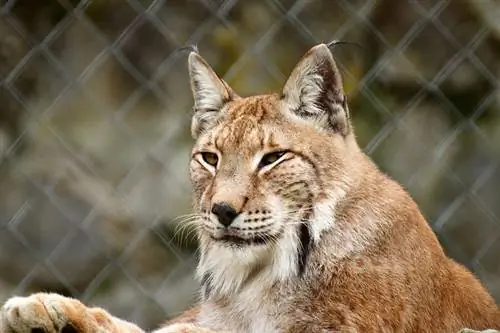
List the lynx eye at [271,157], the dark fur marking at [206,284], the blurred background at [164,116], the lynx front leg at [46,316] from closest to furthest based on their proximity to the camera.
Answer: the lynx front leg at [46,316] < the lynx eye at [271,157] < the dark fur marking at [206,284] < the blurred background at [164,116]

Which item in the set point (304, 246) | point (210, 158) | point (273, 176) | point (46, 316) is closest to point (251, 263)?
point (304, 246)

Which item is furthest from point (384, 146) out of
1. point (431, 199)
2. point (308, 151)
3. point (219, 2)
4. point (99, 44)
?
point (308, 151)

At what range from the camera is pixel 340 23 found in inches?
235

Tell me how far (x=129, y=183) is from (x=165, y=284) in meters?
0.51

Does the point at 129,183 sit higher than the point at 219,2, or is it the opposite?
the point at 219,2

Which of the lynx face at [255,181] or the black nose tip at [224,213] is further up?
the lynx face at [255,181]

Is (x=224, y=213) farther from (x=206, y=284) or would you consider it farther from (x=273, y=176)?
(x=206, y=284)

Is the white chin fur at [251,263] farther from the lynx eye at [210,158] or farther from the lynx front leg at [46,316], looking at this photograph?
the lynx front leg at [46,316]

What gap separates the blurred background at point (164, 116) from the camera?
19.2 ft

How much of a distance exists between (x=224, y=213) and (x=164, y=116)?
7.10 ft

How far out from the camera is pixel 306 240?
4.02 m

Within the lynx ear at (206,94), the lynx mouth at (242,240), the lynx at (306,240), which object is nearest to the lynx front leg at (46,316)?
the lynx at (306,240)

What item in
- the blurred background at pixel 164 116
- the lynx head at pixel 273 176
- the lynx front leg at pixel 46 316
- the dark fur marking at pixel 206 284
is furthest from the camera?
the blurred background at pixel 164 116

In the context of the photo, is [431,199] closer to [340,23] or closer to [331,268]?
[340,23]
